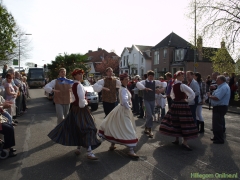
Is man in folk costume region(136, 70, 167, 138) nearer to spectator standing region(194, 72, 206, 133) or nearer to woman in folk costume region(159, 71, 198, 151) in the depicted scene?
woman in folk costume region(159, 71, 198, 151)

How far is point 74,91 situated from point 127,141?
5.39 ft

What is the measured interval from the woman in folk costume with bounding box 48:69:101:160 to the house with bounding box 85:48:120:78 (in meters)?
57.1

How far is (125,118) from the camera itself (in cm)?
606

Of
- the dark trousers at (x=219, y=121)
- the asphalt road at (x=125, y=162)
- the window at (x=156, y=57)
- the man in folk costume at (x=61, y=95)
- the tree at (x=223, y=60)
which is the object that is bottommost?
the asphalt road at (x=125, y=162)

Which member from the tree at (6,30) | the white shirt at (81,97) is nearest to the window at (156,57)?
the tree at (6,30)

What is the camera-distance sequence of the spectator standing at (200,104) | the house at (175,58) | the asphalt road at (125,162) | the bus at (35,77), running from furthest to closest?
the house at (175,58)
the bus at (35,77)
the spectator standing at (200,104)
the asphalt road at (125,162)

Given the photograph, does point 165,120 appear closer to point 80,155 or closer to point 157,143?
point 157,143

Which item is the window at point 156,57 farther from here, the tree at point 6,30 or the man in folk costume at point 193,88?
the man in folk costume at point 193,88

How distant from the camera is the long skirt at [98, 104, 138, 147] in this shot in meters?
5.93

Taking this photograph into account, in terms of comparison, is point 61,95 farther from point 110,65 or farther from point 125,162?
point 110,65

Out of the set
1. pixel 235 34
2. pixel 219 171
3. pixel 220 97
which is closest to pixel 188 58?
pixel 235 34

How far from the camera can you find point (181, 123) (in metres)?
6.54

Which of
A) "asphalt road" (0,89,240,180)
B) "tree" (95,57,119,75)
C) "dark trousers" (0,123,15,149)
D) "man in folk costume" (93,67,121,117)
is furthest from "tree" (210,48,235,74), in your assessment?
"tree" (95,57,119,75)

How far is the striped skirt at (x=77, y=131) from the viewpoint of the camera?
18.5 feet
